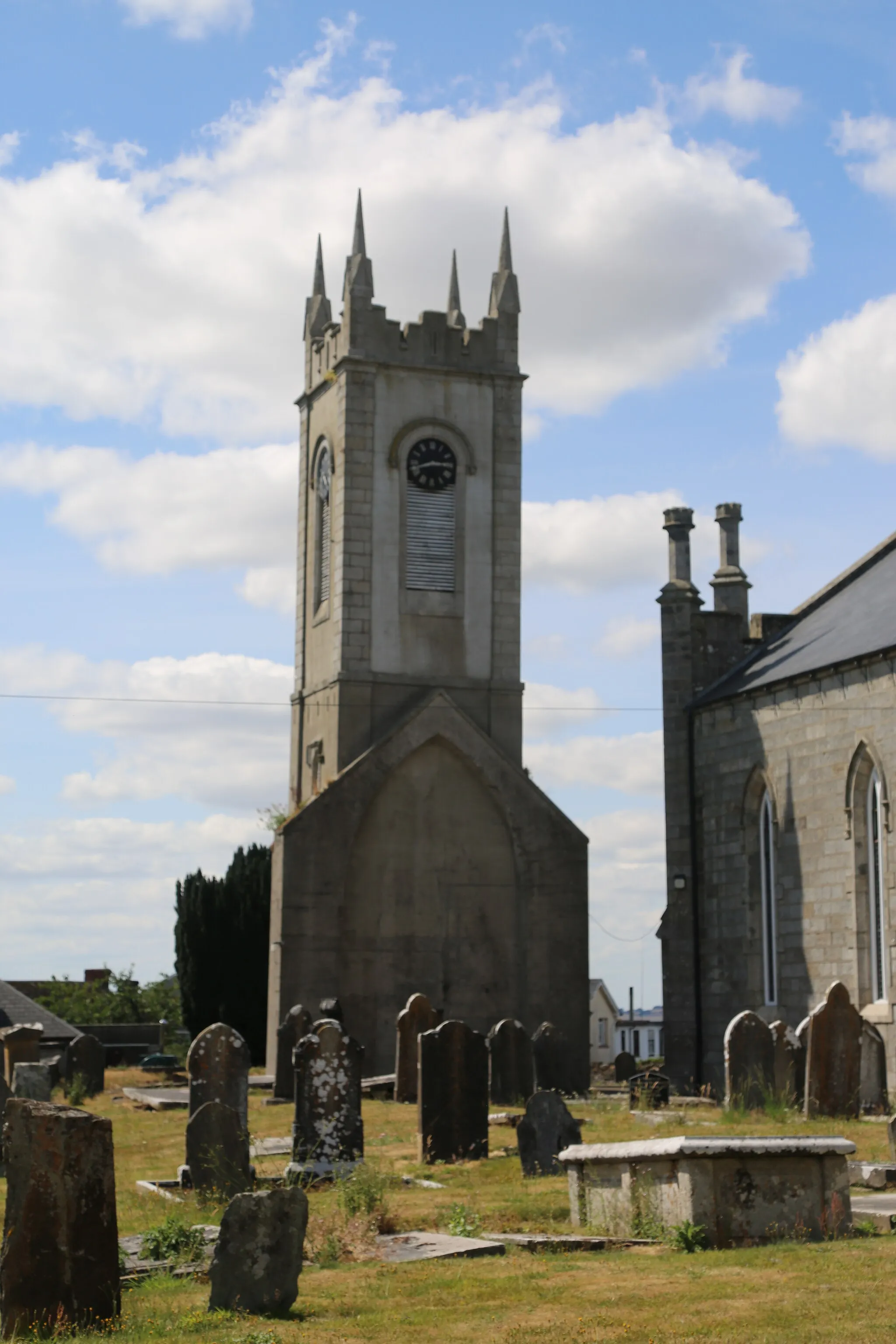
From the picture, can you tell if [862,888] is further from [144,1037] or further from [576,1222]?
[144,1037]

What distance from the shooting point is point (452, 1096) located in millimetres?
17250

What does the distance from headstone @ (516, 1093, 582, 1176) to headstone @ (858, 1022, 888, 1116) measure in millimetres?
6673

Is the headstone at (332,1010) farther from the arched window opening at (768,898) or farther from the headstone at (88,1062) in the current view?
the arched window opening at (768,898)

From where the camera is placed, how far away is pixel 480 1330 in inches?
336

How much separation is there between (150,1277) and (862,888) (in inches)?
697

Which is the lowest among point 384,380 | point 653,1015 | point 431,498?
point 653,1015

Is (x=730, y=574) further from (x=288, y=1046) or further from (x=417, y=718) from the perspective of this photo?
(x=288, y=1046)

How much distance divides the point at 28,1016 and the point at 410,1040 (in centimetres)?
2368

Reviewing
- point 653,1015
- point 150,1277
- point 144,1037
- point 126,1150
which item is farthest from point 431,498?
point 653,1015

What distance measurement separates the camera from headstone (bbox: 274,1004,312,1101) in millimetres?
25469

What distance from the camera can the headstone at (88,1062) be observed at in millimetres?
29625

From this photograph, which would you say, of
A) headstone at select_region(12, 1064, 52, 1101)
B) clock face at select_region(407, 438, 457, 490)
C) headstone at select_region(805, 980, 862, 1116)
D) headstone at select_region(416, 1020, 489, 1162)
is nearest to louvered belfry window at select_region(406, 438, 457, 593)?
clock face at select_region(407, 438, 457, 490)

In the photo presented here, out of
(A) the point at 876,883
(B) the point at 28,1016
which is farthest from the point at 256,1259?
(B) the point at 28,1016

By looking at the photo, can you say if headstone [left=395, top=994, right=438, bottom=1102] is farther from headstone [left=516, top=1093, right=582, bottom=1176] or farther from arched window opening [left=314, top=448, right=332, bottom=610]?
arched window opening [left=314, top=448, right=332, bottom=610]
